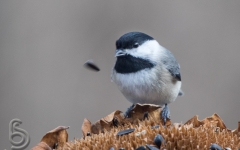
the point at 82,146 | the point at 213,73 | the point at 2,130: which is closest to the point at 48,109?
the point at 2,130

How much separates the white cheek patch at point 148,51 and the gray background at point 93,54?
1.27m

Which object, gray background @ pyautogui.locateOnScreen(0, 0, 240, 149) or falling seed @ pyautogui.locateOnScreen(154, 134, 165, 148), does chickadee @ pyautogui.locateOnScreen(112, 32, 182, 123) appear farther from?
gray background @ pyautogui.locateOnScreen(0, 0, 240, 149)

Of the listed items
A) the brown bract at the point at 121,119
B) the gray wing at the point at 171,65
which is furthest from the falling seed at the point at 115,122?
the gray wing at the point at 171,65

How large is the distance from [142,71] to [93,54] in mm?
1422

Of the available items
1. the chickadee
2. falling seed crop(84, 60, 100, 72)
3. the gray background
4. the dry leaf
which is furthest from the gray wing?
the gray background

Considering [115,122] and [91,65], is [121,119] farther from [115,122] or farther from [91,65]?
[91,65]

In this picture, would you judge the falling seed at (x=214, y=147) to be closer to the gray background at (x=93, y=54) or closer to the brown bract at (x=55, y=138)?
the brown bract at (x=55, y=138)

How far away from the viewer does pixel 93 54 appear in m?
3.36

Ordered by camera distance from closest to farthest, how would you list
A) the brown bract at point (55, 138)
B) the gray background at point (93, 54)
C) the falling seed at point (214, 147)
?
the falling seed at point (214, 147) → the brown bract at point (55, 138) → the gray background at point (93, 54)

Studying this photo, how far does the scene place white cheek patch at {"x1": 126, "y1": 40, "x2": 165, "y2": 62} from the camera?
1957 mm

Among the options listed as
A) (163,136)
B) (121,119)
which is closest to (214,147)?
(163,136)

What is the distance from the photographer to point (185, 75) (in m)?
3.45

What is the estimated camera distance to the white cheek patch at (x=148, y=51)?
6.42 ft

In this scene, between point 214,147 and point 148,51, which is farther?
point 148,51
